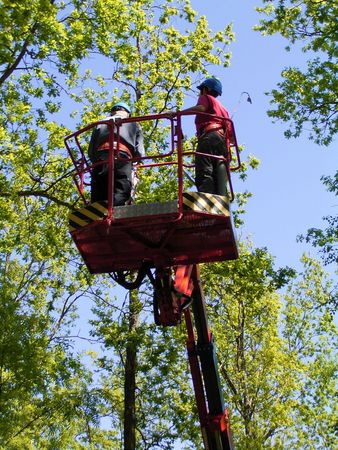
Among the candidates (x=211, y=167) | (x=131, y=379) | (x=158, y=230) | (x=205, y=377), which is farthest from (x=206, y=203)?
(x=131, y=379)

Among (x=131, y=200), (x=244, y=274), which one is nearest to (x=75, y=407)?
(x=244, y=274)

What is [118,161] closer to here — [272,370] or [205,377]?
[205,377]

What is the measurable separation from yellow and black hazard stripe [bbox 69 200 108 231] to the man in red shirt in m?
1.33

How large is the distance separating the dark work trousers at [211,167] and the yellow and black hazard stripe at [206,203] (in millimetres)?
603

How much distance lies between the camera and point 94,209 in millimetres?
7043

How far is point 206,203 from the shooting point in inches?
269

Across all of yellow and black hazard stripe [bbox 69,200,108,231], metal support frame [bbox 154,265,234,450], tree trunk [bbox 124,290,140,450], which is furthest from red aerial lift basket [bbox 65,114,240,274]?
tree trunk [bbox 124,290,140,450]

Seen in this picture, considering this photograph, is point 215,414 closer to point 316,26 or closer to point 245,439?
point 316,26

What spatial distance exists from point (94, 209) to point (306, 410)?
20347 mm

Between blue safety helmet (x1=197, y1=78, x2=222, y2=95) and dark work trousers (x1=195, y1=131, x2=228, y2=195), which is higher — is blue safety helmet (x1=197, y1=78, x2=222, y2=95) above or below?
above

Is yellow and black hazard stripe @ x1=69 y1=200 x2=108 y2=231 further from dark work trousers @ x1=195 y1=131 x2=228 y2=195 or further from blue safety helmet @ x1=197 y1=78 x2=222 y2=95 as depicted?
blue safety helmet @ x1=197 y1=78 x2=222 y2=95

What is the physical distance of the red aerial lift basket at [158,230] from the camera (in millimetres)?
6750

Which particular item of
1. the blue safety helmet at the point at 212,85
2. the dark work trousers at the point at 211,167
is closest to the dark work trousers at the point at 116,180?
the dark work trousers at the point at 211,167

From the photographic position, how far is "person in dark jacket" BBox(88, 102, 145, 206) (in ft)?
24.4
